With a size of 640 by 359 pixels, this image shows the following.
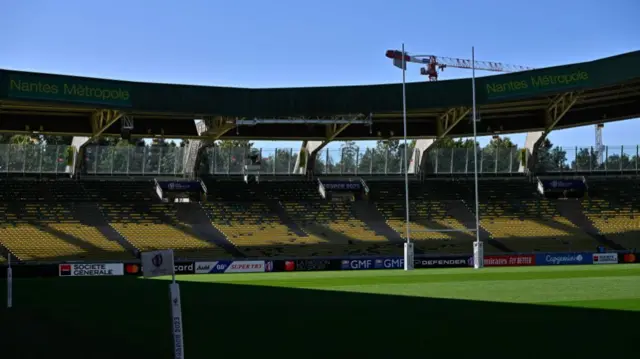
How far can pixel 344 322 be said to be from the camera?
16016mm

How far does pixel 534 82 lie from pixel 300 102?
1326cm

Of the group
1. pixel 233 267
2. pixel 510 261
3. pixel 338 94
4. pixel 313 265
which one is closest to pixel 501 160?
pixel 510 261

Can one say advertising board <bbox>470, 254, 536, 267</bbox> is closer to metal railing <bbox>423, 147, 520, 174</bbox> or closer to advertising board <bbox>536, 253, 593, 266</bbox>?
advertising board <bbox>536, 253, 593, 266</bbox>

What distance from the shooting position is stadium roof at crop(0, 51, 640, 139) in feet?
139

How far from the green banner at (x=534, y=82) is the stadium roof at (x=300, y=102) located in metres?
0.06

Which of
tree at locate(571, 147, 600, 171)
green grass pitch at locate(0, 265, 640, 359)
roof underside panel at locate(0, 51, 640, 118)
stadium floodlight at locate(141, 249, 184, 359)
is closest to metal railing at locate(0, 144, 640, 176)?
tree at locate(571, 147, 600, 171)

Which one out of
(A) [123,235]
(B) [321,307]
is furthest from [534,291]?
(A) [123,235]

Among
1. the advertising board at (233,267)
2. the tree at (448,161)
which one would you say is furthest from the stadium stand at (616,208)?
the advertising board at (233,267)

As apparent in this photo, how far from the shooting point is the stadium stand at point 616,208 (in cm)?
5256

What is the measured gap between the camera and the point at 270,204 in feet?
182

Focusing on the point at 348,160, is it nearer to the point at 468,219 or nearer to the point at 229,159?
the point at 229,159

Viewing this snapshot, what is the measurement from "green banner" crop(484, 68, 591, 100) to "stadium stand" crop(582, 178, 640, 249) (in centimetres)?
1245

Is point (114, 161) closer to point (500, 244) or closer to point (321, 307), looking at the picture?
point (500, 244)

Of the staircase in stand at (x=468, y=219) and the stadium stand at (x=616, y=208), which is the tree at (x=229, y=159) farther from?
the stadium stand at (x=616, y=208)
